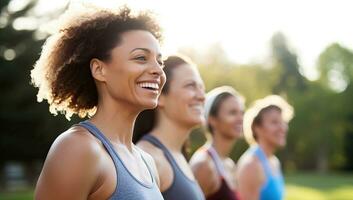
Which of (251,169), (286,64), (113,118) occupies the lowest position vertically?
(286,64)

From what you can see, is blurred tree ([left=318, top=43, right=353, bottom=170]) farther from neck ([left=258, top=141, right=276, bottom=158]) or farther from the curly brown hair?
the curly brown hair

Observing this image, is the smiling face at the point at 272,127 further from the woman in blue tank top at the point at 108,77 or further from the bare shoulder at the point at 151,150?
the woman in blue tank top at the point at 108,77

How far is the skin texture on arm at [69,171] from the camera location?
264cm

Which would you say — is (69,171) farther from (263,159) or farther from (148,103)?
(263,159)

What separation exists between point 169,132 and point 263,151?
249 cm

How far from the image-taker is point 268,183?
645 cm

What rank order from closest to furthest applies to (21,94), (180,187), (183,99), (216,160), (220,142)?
(180,187), (183,99), (216,160), (220,142), (21,94)

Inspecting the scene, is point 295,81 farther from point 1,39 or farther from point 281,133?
→ point 281,133

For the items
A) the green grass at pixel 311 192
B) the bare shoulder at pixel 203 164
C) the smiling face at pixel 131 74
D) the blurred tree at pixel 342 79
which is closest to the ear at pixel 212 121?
the bare shoulder at pixel 203 164

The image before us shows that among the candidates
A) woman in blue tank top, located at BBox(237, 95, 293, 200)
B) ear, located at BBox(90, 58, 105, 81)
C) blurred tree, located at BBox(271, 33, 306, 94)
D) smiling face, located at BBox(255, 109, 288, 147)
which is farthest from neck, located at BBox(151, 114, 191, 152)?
blurred tree, located at BBox(271, 33, 306, 94)

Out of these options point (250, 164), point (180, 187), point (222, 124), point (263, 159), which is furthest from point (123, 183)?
point (263, 159)

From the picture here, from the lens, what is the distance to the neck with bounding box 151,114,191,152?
4.52 m

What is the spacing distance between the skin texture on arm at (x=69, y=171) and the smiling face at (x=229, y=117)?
343cm

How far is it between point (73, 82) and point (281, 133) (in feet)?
13.5
